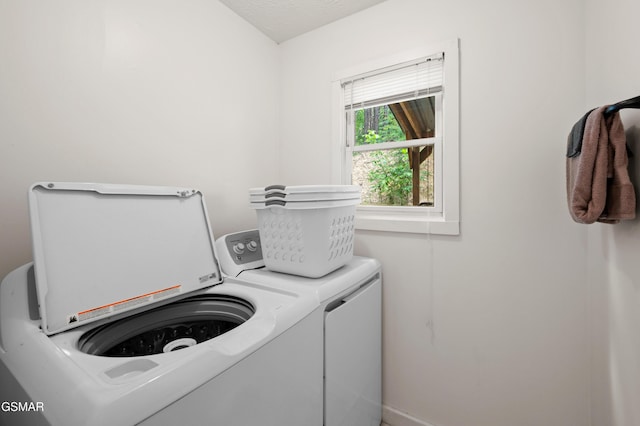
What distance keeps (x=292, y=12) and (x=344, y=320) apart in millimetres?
1882

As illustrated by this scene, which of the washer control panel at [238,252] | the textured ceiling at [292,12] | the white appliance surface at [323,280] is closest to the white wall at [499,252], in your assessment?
the textured ceiling at [292,12]

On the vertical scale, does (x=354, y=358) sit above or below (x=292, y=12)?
below

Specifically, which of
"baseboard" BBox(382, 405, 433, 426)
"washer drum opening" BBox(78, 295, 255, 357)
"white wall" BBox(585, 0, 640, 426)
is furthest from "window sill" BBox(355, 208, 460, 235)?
"baseboard" BBox(382, 405, 433, 426)

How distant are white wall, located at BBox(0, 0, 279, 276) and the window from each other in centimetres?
67

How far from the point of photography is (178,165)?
151cm

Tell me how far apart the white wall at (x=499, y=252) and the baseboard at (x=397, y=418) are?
1.0 inches

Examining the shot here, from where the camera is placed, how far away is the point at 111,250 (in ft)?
3.16

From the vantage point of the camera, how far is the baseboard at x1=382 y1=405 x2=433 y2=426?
160 cm

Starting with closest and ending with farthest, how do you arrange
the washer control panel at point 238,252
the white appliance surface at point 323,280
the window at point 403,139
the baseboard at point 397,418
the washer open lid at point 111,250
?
the washer open lid at point 111,250, the white appliance surface at point 323,280, the washer control panel at point 238,252, the window at point 403,139, the baseboard at point 397,418

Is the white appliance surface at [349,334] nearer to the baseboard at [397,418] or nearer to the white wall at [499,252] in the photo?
the baseboard at [397,418]

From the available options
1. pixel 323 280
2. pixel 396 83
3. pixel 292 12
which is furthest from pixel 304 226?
pixel 292 12

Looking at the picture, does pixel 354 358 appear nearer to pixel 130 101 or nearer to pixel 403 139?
pixel 403 139

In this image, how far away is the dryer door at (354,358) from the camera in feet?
3.76

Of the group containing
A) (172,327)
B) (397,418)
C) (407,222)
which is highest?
(407,222)
